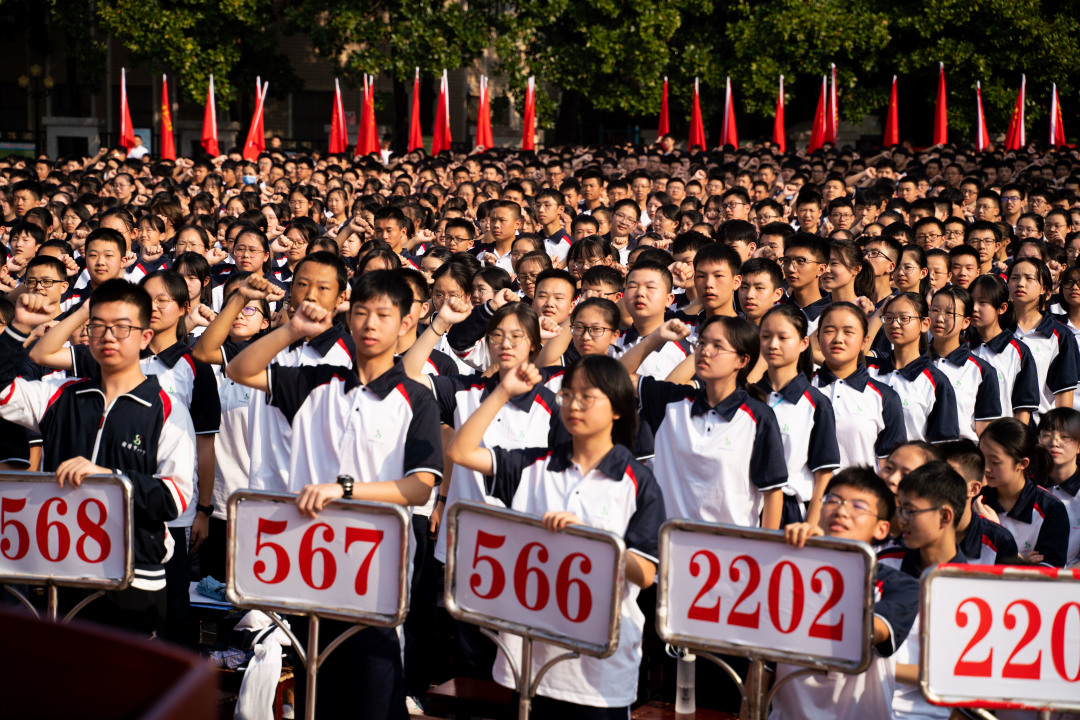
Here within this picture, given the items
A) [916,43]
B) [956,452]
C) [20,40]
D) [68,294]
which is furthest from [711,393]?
[20,40]

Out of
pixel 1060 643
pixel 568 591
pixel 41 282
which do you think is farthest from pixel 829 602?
pixel 41 282

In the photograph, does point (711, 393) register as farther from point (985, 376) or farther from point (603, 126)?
point (603, 126)

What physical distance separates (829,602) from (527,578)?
88cm

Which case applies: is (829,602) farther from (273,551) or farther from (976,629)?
(273,551)

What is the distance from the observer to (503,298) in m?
Answer: 6.88

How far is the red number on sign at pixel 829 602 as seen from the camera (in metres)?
3.33

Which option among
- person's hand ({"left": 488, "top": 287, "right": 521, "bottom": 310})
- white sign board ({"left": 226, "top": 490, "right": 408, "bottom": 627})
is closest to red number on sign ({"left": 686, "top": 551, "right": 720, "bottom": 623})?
white sign board ({"left": 226, "top": 490, "right": 408, "bottom": 627})

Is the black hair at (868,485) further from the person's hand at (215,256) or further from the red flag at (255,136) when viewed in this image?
the red flag at (255,136)

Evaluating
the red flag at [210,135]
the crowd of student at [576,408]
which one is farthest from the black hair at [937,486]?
the red flag at [210,135]

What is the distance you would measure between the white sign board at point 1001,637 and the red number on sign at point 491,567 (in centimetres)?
122

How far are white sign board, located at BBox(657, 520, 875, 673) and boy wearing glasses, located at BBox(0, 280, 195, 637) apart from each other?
1841mm

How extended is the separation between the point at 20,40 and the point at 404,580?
38.2 m

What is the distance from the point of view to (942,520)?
13.7 ft

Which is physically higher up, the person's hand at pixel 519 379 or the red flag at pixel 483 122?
the red flag at pixel 483 122
